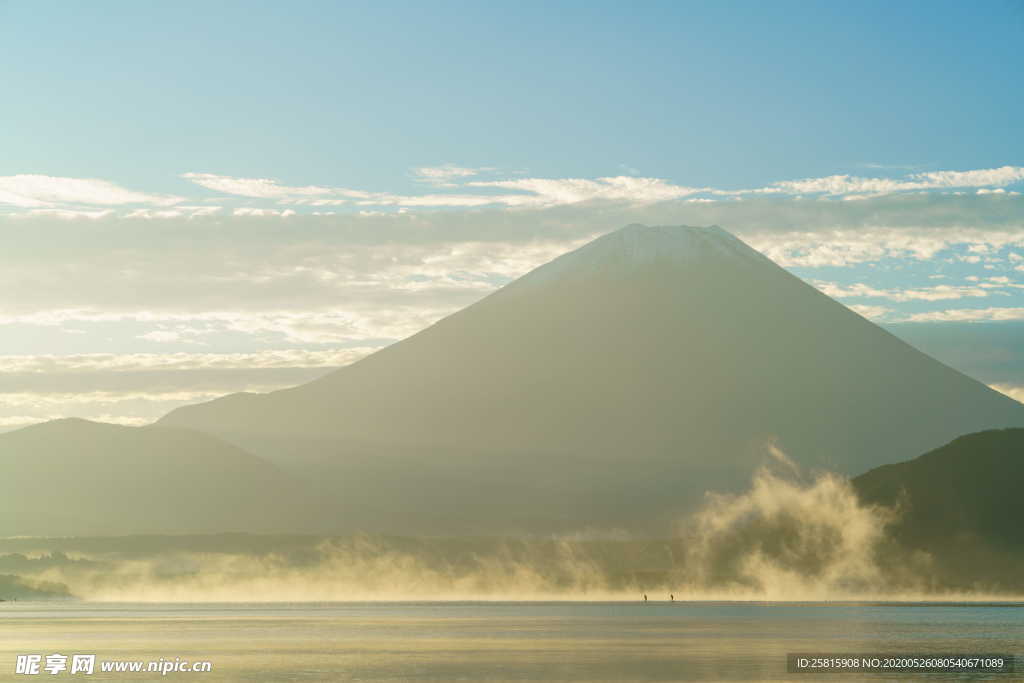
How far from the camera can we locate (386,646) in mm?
154500

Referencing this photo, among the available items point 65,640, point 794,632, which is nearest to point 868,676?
point 794,632

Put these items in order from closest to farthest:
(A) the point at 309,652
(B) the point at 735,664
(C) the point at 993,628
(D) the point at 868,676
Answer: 1. (D) the point at 868,676
2. (B) the point at 735,664
3. (A) the point at 309,652
4. (C) the point at 993,628

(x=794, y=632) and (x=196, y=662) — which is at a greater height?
(x=196, y=662)

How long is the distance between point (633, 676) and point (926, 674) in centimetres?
2180

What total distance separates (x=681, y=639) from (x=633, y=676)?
57120 millimetres

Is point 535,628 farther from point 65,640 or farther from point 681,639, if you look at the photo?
point 65,640

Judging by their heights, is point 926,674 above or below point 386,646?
above

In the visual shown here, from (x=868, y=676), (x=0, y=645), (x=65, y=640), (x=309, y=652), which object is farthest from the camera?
(x=65, y=640)

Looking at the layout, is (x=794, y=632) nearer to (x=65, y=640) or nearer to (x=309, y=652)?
(x=309, y=652)

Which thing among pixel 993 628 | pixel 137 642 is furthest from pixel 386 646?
pixel 993 628

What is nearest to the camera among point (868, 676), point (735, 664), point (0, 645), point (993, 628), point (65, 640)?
point (868, 676)

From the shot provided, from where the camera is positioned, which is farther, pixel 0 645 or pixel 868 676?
pixel 0 645

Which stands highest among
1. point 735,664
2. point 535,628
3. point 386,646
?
point 735,664

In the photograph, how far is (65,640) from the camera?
163m
